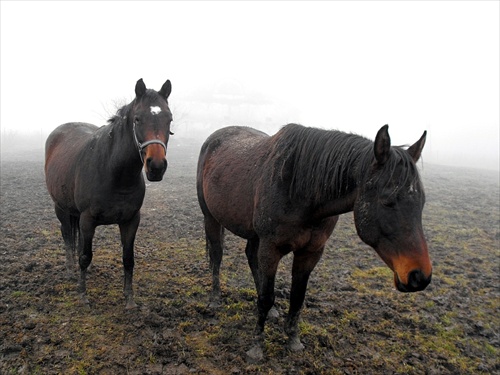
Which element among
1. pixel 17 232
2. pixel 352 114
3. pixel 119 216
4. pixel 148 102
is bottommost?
pixel 17 232

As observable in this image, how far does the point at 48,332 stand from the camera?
11.0ft

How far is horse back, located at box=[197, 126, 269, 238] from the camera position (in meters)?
3.38

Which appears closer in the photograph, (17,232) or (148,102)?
(148,102)

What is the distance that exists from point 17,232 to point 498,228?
11.7 meters

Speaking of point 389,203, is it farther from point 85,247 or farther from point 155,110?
point 85,247

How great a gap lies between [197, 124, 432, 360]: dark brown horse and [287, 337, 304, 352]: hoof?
0.01 metres

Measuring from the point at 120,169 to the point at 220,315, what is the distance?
2.09 m

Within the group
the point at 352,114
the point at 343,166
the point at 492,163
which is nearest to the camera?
the point at 343,166

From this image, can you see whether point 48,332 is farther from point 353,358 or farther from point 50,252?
point 353,358

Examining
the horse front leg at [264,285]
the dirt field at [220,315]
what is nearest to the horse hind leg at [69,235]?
the dirt field at [220,315]

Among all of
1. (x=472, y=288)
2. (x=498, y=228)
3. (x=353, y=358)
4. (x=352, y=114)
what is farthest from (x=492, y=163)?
(x=352, y=114)

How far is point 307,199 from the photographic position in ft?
9.00

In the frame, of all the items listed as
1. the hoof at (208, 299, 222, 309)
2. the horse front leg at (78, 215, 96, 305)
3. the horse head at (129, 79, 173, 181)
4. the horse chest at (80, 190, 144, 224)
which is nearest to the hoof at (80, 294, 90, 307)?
the horse front leg at (78, 215, 96, 305)

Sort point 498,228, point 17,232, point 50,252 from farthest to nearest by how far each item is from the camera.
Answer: point 498,228, point 17,232, point 50,252
